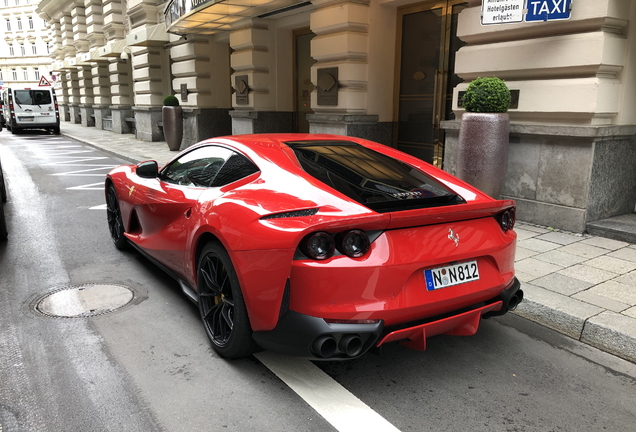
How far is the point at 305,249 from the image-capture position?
9.06ft

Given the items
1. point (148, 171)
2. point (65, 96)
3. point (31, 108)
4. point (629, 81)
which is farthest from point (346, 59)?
point (65, 96)

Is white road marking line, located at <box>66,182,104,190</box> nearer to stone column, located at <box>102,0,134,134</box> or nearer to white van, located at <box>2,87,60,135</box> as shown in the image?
stone column, located at <box>102,0,134,134</box>

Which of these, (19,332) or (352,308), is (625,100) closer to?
(352,308)

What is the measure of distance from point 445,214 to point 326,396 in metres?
1.24

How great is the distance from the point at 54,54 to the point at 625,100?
38.7 m

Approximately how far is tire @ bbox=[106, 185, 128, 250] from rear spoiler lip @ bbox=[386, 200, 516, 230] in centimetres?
371

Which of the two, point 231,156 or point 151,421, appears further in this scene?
point 231,156

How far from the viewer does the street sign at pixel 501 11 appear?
6.23 m

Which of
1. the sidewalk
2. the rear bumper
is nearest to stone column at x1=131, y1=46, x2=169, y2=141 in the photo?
the sidewalk

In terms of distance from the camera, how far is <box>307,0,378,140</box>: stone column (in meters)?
9.73

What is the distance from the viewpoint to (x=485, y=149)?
6.57m

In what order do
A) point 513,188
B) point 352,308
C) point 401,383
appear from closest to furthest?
point 352,308 → point 401,383 → point 513,188

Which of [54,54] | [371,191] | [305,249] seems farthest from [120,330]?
[54,54]

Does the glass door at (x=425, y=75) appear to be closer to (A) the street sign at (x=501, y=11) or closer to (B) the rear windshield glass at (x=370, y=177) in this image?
(A) the street sign at (x=501, y=11)
